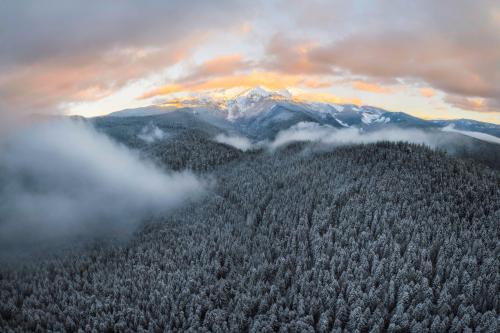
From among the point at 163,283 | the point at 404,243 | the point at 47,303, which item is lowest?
the point at 47,303

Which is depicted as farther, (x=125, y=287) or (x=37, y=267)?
(x=37, y=267)

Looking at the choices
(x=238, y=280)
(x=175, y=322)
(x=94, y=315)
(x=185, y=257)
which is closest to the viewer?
(x=175, y=322)

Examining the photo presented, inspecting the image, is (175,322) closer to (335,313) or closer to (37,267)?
(335,313)

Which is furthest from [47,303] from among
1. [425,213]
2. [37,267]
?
[425,213]

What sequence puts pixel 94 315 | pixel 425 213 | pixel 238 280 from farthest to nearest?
pixel 425 213 → pixel 238 280 → pixel 94 315

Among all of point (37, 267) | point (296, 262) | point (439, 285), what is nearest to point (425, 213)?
point (439, 285)

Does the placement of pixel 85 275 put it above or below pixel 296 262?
below

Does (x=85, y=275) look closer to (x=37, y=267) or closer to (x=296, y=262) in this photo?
(x=37, y=267)

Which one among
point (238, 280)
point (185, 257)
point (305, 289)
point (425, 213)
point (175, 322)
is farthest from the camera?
point (425, 213)

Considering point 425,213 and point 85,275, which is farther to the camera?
point 425,213
